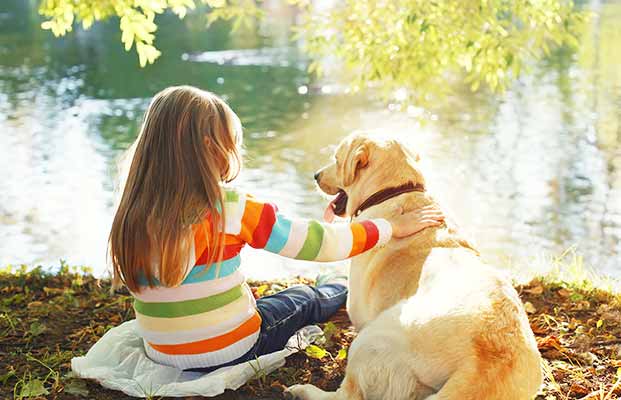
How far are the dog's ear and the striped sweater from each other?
540 mm

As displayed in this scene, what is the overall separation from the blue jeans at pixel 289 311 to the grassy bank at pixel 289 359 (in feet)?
0.34

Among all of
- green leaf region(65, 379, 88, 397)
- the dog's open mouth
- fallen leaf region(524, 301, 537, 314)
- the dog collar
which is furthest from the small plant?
fallen leaf region(524, 301, 537, 314)

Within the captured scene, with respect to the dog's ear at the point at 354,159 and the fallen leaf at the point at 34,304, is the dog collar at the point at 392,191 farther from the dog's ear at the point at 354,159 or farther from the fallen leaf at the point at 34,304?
the fallen leaf at the point at 34,304

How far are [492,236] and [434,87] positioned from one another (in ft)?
7.92

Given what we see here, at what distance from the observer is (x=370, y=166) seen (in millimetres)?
3924

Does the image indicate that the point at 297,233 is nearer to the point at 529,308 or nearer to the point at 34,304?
the point at 529,308

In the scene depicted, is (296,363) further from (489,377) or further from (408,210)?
(489,377)

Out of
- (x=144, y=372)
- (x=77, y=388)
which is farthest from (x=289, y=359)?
(x=77, y=388)

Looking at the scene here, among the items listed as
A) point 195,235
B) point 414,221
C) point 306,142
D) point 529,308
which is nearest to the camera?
point 195,235

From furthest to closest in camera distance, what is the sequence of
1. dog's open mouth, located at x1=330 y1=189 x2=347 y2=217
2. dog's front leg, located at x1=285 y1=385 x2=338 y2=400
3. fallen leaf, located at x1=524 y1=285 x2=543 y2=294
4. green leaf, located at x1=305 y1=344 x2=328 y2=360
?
fallen leaf, located at x1=524 y1=285 x2=543 y2=294, dog's open mouth, located at x1=330 y1=189 x2=347 y2=217, green leaf, located at x1=305 y1=344 x2=328 y2=360, dog's front leg, located at x1=285 y1=385 x2=338 y2=400

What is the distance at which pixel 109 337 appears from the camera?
3744mm

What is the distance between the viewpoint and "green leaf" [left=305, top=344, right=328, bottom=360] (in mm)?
3746

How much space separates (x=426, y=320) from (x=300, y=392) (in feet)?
2.28

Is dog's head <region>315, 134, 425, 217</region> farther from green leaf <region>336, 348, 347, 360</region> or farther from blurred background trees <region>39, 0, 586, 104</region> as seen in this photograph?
blurred background trees <region>39, 0, 586, 104</region>
